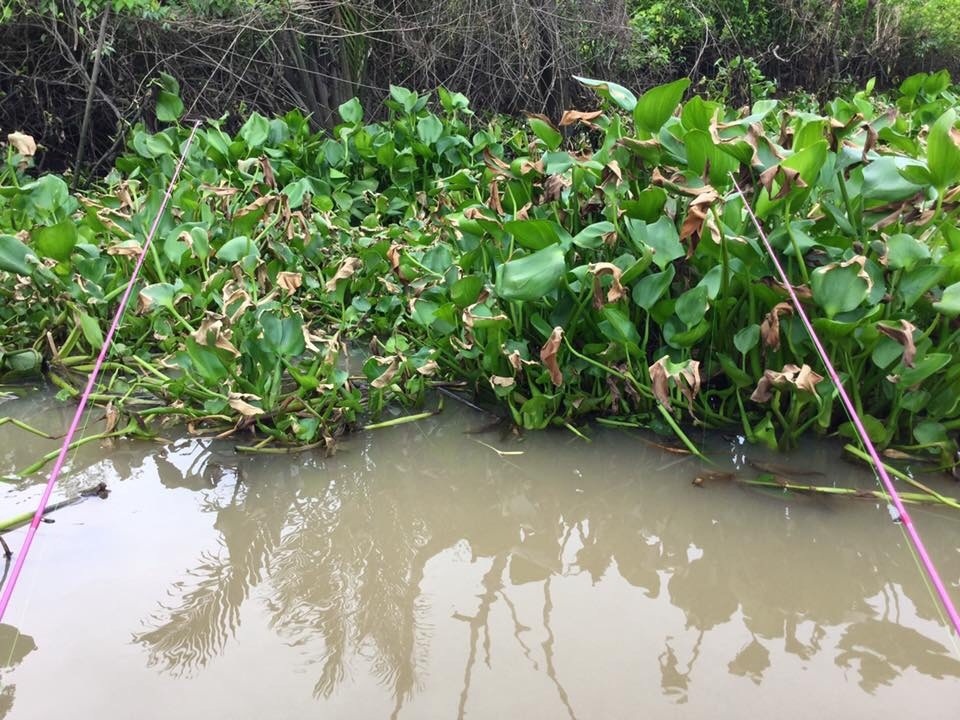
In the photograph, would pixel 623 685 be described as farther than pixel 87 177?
No

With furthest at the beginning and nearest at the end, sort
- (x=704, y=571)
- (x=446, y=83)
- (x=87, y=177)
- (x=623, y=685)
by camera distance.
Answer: (x=446, y=83) → (x=87, y=177) → (x=704, y=571) → (x=623, y=685)

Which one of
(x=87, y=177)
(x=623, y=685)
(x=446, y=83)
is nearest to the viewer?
(x=623, y=685)

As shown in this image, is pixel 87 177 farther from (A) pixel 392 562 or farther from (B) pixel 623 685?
(B) pixel 623 685

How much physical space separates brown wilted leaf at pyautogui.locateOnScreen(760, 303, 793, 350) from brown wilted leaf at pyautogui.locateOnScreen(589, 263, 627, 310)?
0.33 m

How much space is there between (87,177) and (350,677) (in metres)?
3.94

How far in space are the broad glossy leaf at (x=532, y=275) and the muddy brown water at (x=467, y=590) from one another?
1.35ft

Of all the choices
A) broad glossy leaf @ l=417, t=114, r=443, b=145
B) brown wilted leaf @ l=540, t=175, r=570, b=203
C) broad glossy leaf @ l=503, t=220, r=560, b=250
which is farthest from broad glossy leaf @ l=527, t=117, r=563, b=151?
broad glossy leaf @ l=417, t=114, r=443, b=145

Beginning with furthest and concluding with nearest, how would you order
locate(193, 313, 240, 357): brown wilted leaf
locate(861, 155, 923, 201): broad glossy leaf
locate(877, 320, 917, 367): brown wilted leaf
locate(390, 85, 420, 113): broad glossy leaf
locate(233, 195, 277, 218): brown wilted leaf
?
locate(390, 85, 420, 113): broad glossy leaf < locate(233, 195, 277, 218): brown wilted leaf < locate(193, 313, 240, 357): brown wilted leaf < locate(861, 155, 923, 201): broad glossy leaf < locate(877, 320, 917, 367): brown wilted leaf

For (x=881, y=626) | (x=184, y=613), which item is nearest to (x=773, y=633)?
(x=881, y=626)

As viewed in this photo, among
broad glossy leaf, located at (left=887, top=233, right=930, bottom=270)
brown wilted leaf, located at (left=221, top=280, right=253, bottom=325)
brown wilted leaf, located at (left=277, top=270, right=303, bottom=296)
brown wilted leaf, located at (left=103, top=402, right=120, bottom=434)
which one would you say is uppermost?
broad glossy leaf, located at (left=887, top=233, right=930, bottom=270)

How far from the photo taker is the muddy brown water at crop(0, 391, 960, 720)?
46.4 inches

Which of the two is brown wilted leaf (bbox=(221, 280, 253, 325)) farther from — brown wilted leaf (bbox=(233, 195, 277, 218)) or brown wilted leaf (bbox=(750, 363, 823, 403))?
brown wilted leaf (bbox=(750, 363, 823, 403))

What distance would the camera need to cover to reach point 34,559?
1490 mm

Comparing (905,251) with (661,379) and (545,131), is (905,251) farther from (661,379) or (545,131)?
(545,131)
